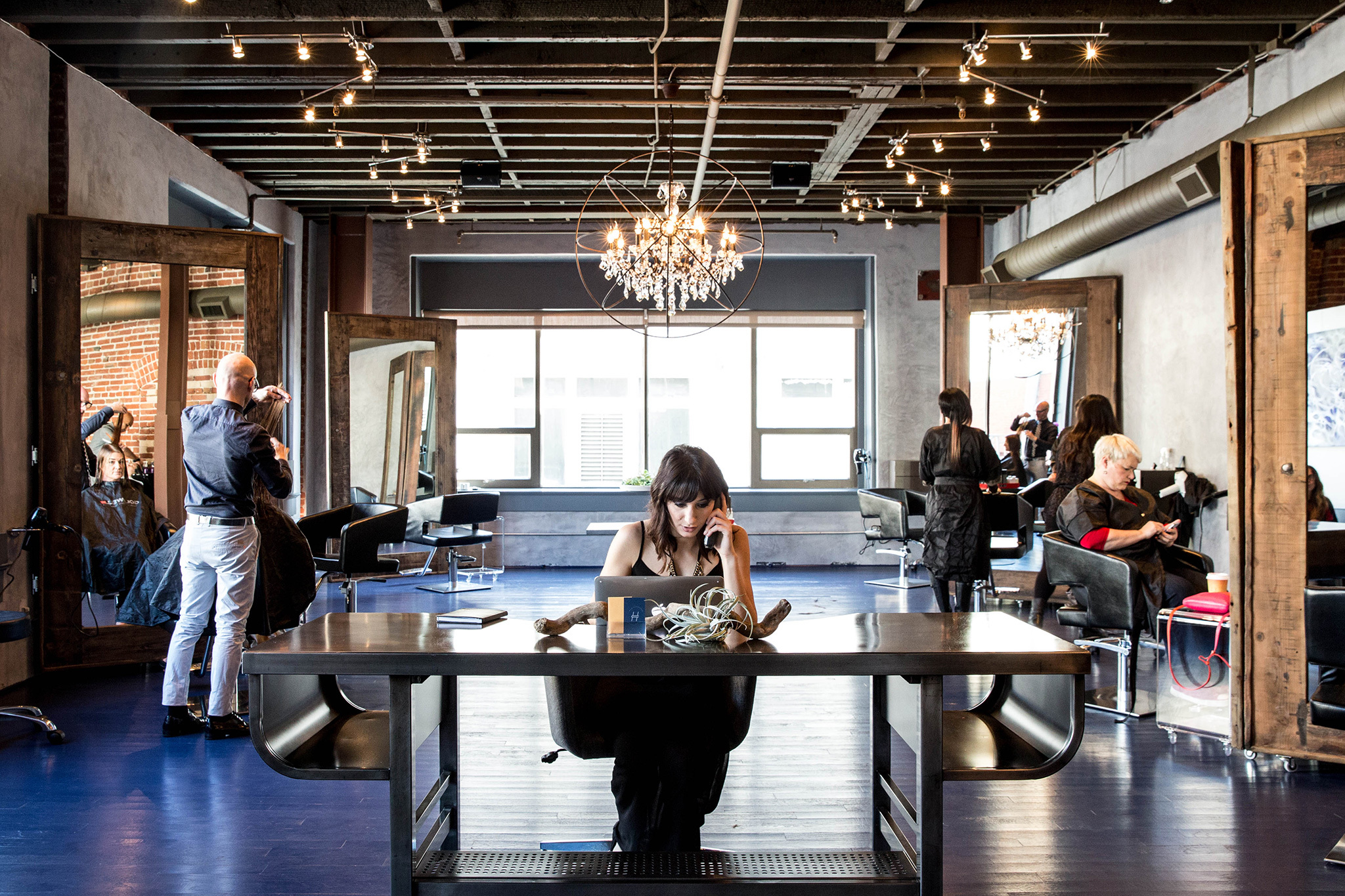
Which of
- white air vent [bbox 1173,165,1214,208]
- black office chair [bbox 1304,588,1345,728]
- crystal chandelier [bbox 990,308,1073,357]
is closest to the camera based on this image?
black office chair [bbox 1304,588,1345,728]

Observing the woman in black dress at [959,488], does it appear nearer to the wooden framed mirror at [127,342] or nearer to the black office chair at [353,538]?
the black office chair at [353,538]

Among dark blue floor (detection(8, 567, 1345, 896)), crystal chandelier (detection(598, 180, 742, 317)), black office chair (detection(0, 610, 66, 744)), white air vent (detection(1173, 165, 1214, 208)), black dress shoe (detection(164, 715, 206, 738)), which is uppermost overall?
white air vent (detection(1173, 165, 1214, 208))

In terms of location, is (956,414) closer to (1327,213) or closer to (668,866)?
(1327,213)

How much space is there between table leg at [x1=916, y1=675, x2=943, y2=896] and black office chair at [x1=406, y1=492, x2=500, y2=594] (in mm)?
6799

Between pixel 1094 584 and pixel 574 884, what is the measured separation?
331 cm

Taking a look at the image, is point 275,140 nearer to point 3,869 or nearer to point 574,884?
point 3,869

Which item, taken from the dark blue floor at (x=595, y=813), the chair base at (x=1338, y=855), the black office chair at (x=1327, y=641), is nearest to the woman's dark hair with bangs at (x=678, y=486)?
the dark blue floor at (x=595, y=813)

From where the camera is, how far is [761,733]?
4879 mm

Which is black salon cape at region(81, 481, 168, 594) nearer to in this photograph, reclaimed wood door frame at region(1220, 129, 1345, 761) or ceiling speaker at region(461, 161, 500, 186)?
ceiling speaker at region(461, 161, 500, 186)

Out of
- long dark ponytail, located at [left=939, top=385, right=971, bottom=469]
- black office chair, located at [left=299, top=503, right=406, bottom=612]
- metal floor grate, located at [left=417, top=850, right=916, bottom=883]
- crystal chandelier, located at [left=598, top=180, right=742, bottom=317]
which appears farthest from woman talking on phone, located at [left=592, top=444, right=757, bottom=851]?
crystal chandelier, located at [left=598, top=180, right=742, bottom=317]

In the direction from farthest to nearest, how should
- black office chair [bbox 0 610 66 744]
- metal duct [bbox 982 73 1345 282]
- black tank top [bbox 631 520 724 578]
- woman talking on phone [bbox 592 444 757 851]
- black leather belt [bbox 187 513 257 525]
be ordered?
1. metal duct [bbox 982 73 1345 282]
2. black leather belt [bbox 187 513 257 525]
3. black office chair [bbox 0 610 66 744]
4. black tank top [bbox 631 520 724 578]
5. woman talking on phone [bbox 592 444 757 851]

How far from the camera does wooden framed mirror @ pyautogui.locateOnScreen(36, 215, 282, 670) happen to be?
19.5 feet

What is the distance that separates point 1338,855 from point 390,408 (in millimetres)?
8719

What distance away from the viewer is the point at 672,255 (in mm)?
7352
